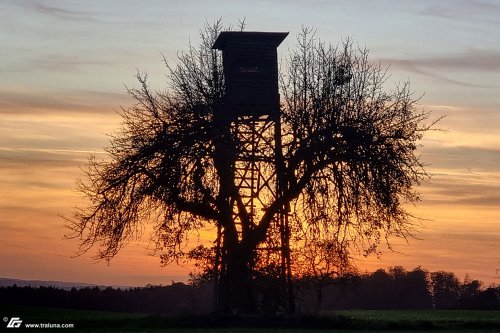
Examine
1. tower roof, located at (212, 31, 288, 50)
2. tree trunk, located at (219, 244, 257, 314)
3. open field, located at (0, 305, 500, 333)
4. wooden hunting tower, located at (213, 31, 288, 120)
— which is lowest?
open field, located at (0, 305, 500, 333)

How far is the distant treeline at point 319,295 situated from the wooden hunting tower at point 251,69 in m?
8.77

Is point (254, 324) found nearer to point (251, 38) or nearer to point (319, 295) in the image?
point (319, 295)

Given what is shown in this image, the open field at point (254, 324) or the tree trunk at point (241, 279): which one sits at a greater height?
the tree trunk at point (241, 279)

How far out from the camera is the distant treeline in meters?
44.2

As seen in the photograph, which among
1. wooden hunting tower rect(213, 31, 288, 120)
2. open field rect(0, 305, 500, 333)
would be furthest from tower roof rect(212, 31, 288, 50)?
open field rect(0, 305, 500, 333)

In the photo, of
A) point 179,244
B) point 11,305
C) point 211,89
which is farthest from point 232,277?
point 11,305

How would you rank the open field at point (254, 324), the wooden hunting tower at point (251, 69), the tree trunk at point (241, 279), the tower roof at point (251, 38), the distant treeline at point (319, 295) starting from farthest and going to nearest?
the distant treeline at point (319, 295), the tower roof at point (251, 38), the wooden hunting tower at point (251, 69), the tree trunk at point (241, 279), the open field at point (254, 324)

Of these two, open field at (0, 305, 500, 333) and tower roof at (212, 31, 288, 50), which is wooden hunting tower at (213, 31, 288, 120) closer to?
tower roof at (212, 31, 288, 50)

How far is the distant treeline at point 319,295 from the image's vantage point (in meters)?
44.2

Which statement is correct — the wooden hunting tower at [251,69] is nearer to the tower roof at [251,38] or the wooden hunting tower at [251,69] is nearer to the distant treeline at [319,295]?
the tower roof at [251,38]

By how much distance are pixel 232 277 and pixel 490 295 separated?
28.6m

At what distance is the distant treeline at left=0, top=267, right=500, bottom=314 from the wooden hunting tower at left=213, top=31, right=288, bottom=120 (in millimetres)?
8772

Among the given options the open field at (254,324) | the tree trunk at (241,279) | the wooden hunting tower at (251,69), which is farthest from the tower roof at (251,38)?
the open field at (254,324)

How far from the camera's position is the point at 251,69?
4144cm
